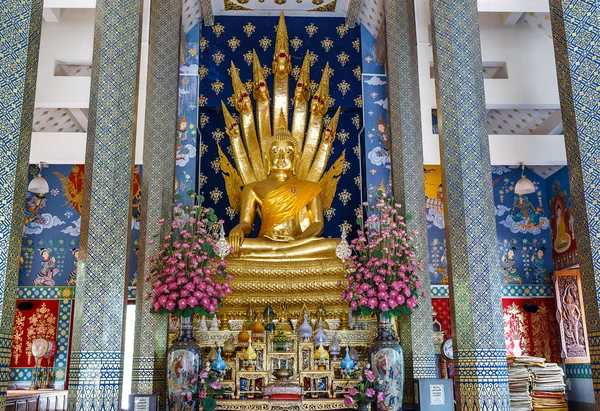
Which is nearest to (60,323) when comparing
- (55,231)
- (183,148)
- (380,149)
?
(55,231)

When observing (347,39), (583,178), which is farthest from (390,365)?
(347,39)

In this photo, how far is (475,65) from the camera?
18.6 ft

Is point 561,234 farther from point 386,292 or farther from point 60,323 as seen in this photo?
point 60,323

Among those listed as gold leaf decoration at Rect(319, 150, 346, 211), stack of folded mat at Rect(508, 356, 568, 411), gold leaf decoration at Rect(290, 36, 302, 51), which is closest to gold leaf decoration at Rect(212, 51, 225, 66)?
gold leaf decoration at Rect(290, 36, 302, 51)

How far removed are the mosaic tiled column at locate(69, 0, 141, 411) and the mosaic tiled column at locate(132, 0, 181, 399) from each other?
1806 mm

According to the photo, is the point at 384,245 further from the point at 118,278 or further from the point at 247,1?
the point at 247,1

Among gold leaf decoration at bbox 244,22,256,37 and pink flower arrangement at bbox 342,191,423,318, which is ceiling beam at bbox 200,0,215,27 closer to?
gold leaf decoration at bbox 244,22,256,37

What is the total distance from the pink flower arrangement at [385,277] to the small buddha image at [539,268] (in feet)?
16.7

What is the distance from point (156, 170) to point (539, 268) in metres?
6.81

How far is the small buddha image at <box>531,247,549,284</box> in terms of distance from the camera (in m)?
Answer: 10.8

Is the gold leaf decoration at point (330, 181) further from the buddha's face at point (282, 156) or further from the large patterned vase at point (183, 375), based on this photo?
the large patterned vase at point (183, 375)

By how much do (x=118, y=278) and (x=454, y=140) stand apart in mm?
3085

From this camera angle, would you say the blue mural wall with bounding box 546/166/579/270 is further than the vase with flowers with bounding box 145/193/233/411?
Yes

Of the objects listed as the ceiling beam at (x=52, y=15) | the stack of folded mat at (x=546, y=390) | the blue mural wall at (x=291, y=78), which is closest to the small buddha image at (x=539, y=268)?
the stack of folded mat at (x=546, y=390)
